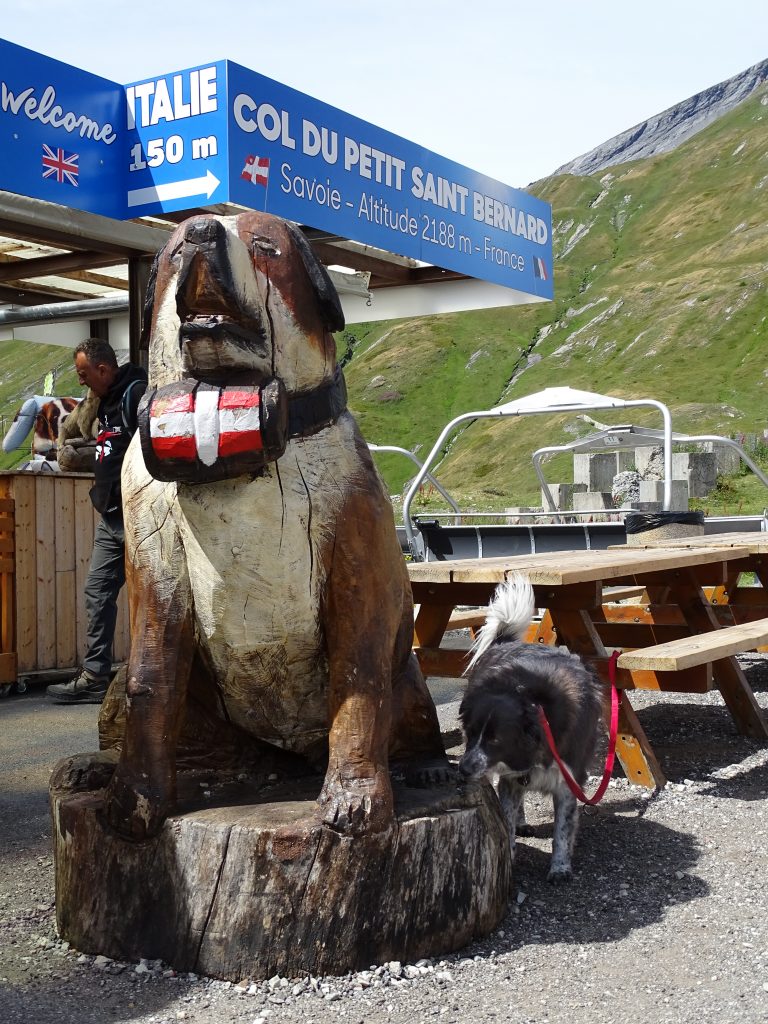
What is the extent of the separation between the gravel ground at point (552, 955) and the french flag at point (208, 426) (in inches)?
50.2

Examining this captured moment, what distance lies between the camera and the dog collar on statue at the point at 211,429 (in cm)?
247

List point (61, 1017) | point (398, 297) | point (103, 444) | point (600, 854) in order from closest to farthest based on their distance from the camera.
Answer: point (61, 1017) → point (600, 854) → point (103, 444) → point (398, 297)

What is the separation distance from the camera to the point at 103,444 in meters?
5.89

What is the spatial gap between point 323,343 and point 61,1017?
172 cm

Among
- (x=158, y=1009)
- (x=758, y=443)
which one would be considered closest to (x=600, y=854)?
(x=158, y=1009)

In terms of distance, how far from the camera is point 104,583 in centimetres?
620

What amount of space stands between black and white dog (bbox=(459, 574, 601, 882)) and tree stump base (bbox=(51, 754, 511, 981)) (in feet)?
1.98

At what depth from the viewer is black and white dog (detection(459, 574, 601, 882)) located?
3.49m

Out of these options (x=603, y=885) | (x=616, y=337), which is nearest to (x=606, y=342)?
(x=616, y=337)

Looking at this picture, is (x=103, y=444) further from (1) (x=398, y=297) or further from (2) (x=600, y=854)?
(1) (x=398, y=297)

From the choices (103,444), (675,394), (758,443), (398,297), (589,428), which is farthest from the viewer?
(675,394)

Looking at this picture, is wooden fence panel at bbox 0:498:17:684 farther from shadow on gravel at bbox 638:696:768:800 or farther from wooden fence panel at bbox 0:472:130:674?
shadow on gravel at bbox 638:696:768:800

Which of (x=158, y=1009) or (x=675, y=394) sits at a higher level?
(x=675, y=394)

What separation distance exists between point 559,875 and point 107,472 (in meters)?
3.50
